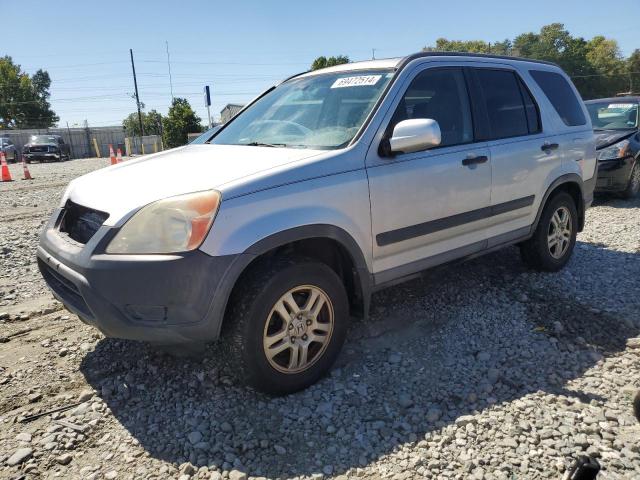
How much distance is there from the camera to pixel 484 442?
2490 mm

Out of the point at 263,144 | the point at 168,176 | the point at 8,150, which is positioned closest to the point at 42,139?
the point at 8,150

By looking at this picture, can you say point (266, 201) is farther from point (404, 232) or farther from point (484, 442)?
point (484, 442)

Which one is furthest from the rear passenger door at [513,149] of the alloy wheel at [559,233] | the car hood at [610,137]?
the car hood at [610,137]

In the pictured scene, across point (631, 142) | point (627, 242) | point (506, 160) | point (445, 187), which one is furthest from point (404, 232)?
point (631, 142)

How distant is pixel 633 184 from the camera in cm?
844

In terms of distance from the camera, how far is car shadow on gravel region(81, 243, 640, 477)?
2.51 m

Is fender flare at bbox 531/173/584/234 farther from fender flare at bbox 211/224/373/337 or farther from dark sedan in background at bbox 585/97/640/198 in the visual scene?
dark sedan in background at bbox 585/97/640/198

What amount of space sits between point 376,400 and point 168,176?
5.82 ft

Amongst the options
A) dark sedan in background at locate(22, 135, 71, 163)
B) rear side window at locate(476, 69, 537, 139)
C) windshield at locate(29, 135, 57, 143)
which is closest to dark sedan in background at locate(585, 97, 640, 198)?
rear side window at locate(476, 69, 537, 139)

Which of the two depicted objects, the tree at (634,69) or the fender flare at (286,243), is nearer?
the fender flare at (286,243)

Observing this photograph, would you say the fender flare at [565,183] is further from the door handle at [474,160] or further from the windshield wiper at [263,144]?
the windshield wiper at [263,144]

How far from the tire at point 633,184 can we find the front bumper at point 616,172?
12 cm

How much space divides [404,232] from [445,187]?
1.64 ft

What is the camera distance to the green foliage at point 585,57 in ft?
252
